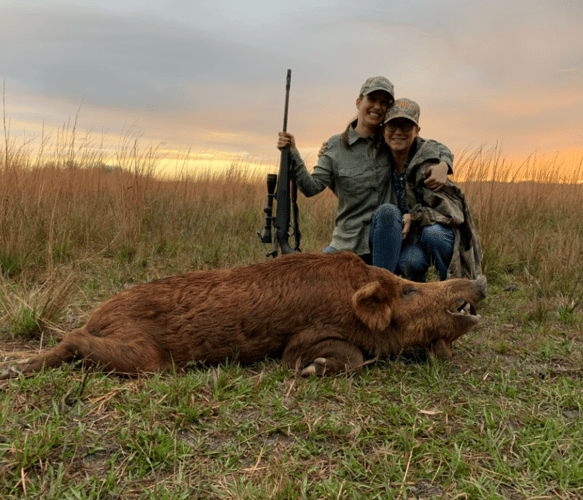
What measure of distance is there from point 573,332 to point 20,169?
7.63 meters

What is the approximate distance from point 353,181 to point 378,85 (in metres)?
0.89

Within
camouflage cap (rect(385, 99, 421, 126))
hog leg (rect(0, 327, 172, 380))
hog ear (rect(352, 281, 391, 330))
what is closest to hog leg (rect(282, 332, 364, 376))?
hog ear (rect(352, 281, 391, 330))

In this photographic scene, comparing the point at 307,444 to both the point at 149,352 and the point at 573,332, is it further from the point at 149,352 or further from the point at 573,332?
the point at 573,332

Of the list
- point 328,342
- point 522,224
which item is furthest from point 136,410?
point 522,224

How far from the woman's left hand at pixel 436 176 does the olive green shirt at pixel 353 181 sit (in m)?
0.56

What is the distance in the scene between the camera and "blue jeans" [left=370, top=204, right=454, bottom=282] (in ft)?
13.9

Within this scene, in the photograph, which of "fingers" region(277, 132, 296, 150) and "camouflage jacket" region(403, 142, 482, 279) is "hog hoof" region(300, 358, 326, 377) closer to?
"camouflage jacket" region(403, 142, 482, 279)

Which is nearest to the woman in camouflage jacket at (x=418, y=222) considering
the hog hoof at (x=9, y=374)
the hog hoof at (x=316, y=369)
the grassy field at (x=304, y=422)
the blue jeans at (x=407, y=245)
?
the blue jeans at (x=407, y=245)

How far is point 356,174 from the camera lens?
15.5ft

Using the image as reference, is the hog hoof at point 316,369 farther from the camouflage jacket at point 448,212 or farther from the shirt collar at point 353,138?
the shirt collar at point 353,138

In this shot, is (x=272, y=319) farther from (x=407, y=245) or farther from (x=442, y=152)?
(x=442, y=152)

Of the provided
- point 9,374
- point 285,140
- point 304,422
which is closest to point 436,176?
point 285,140

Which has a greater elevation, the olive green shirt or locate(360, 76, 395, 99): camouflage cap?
locate(360, 76, 395, 99): camouflage cap

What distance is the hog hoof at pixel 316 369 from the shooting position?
9.96ft
